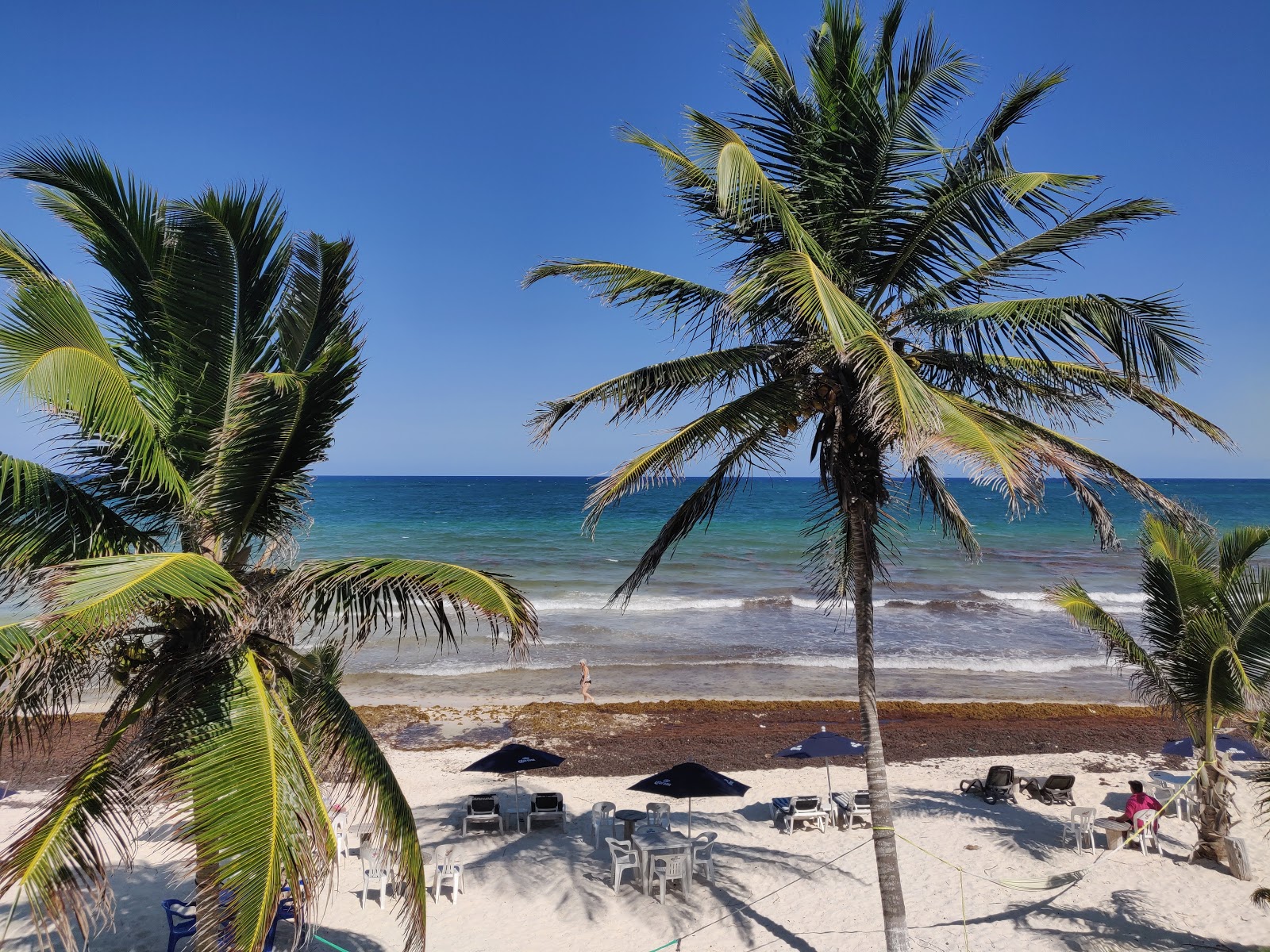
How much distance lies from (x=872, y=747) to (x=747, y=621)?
23.7 m

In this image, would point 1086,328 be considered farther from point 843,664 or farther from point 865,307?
point 843,664

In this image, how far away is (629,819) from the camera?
10.7 metres

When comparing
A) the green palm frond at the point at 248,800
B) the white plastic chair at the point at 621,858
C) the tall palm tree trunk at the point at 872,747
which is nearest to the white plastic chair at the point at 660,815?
the white plastic chair at the point at 621,858

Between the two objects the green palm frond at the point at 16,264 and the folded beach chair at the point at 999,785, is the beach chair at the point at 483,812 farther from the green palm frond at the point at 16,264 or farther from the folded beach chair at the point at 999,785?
the green palm frond at the point at 16,264

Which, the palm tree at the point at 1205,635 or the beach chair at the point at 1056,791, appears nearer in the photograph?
the palm tree at the point at 1205,635

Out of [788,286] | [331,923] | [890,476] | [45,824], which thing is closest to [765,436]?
[890,476]

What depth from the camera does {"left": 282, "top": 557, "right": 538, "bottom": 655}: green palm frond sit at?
4301 mm

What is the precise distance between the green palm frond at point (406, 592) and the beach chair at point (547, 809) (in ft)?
24.6

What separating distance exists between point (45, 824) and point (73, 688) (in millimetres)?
1061

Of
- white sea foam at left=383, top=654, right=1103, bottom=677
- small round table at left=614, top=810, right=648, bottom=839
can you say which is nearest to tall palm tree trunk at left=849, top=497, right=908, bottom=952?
small round table at left=614, top=810, right=648, bottom=839

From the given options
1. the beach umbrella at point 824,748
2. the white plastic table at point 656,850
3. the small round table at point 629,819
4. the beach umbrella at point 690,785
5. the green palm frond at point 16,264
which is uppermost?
the green palm frond at point 16,264

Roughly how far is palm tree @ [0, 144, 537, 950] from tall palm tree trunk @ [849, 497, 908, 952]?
334cm

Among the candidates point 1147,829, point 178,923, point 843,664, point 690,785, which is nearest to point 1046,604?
point 843,664

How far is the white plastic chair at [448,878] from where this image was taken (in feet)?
29.6
